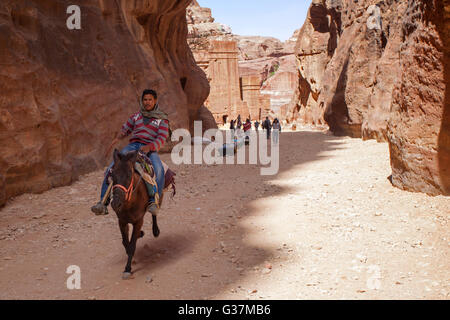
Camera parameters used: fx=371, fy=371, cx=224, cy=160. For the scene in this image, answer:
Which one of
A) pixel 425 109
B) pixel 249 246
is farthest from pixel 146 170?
pixel 425 109

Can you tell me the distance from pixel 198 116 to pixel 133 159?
19.2m

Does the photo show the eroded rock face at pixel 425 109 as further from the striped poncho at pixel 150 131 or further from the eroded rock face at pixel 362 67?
the striped poncho at pixel 150 131

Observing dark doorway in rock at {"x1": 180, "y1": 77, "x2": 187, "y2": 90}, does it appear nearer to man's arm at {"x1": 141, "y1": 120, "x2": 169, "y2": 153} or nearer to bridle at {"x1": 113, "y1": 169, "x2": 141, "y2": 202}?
man's arm at {"x1": 141, "y1": 120, "x2": 169, "y2": 153}

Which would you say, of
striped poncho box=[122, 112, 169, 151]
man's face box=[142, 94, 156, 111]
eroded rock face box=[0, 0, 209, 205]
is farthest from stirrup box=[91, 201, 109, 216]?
eroded rock face box=[0, 0, 209, 205]

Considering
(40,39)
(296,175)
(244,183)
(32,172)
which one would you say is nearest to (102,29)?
(40,39)

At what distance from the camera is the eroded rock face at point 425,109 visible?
6.18 metres

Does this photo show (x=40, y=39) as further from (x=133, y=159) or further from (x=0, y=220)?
(x=133, y=159)

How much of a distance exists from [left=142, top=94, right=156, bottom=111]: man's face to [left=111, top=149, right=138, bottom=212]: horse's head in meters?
1.06

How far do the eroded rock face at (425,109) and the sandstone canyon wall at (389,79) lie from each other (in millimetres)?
17

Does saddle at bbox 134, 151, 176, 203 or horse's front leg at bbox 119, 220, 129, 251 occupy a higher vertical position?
saddle at bbox 134, 151, 176, 203

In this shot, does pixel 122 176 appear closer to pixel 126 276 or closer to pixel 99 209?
pixel 99 209

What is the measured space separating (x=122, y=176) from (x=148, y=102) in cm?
136

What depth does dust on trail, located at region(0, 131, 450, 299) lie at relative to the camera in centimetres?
416

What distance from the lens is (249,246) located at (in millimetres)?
5512
